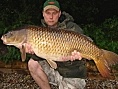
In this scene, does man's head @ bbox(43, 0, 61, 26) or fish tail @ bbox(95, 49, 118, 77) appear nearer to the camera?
fish tail @ bbox(95, 49, 118, 77)

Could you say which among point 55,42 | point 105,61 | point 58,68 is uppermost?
point 55,42

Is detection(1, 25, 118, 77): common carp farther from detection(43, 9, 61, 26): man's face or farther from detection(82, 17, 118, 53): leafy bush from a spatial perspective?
detection(82, 17, 118, 53): leafy bush

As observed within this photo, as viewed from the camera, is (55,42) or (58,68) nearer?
(55,42)

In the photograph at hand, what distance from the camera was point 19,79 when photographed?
5.31 metres

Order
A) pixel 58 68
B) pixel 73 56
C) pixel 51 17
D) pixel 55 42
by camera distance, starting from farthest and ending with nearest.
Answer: pixel 58 68 → pixel 51 17 → pixel 73 56 → pixel 55 42

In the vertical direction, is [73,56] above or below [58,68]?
above

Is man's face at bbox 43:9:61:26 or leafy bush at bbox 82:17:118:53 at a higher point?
man's face at bbox 43:9:61:26

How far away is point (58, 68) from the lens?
3955 mm

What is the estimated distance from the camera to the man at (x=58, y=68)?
3791 millimetres

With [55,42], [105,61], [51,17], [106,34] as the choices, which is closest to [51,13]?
[51,17]

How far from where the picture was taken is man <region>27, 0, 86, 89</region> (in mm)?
3791

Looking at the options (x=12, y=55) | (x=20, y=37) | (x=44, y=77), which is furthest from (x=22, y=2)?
(x=20, y=37)

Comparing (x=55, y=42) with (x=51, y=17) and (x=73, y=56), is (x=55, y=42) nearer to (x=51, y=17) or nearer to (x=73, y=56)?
(x=73, y=56)

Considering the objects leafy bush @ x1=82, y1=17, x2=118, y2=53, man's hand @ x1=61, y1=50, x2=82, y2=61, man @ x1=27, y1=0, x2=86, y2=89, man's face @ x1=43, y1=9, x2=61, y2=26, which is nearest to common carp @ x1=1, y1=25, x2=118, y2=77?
man's hand @ x1=61, y1=50, x2=82, y2=61
